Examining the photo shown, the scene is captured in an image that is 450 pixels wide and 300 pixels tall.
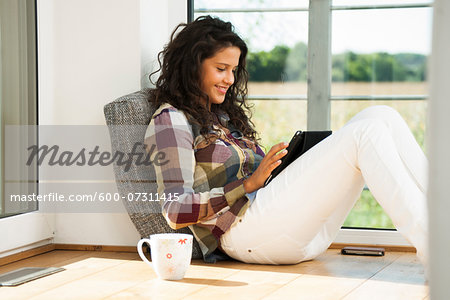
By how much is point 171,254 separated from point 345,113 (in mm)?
1057

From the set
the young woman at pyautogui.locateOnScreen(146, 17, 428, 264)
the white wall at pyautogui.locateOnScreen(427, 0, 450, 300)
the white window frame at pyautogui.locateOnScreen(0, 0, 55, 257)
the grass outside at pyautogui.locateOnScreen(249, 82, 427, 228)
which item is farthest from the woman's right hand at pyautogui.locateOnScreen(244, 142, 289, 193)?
the white wall at pyautogui.locateOnScreen(427, 0, 450, 300)

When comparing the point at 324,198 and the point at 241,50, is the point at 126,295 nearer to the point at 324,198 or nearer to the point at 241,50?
the point at 324,198

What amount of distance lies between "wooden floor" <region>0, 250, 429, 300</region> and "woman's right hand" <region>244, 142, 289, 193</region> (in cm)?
29

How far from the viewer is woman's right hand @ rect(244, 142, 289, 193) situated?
6.37 ft

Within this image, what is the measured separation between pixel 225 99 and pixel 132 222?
2.02 ft

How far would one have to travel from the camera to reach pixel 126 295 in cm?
166

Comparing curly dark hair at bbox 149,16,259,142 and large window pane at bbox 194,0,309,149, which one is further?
large window pane at bbox 194,0,309,149

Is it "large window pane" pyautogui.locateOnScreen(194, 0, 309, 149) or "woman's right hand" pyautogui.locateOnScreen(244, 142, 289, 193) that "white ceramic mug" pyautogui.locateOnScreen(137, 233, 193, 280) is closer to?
"woman's right hand" pyautogui.locateOnScreen(244, 142, 289, 193)

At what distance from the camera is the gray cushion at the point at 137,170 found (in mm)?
2201

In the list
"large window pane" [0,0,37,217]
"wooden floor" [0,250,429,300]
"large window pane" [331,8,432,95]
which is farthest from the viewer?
"large window pane" [331,8,432,95]

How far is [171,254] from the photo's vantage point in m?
1.82

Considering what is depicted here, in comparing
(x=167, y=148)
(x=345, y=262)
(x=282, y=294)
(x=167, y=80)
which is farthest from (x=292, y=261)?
(x=167, y=80)

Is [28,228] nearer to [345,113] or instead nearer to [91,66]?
[91,66]

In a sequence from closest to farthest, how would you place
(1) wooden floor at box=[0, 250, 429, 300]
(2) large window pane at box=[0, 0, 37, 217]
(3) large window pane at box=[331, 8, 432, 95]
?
1. (1) wooden floor at box=[0, 250, 429, 300]
2. (2) large window pane at box=[0, 0, 37, 217]
3. (3) large window pane at box=[331, 8, 432, 95]
